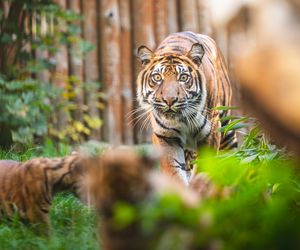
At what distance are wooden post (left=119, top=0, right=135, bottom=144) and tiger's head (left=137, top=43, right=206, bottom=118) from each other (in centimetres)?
384

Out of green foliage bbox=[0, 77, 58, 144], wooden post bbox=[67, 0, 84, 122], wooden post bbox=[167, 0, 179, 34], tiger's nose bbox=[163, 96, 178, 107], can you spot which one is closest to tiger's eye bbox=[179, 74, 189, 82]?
tiger's nose bbox=[163, 96, 178, 107]

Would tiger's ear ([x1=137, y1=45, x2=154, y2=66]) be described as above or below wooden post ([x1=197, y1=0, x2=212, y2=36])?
below

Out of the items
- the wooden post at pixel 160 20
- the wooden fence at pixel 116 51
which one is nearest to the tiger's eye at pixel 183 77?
the wooden fence at pixel 116 51

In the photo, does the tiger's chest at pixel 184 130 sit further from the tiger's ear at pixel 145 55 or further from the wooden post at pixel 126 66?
the wooden post at pixel 126 66

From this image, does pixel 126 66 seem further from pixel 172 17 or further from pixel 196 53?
pixel 196 53

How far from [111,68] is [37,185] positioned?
624cm

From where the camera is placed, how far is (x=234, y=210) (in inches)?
88.8

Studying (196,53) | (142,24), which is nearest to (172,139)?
(196,53)

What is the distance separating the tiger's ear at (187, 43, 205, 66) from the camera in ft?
21.6

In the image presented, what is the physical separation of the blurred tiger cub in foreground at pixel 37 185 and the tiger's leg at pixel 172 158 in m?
1.76

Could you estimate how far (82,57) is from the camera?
1043cm

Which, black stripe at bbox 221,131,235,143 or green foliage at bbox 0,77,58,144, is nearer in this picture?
black stripe at bbox 221,131,235,143

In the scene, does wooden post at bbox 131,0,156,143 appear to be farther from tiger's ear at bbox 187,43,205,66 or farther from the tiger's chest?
the tiger's chest

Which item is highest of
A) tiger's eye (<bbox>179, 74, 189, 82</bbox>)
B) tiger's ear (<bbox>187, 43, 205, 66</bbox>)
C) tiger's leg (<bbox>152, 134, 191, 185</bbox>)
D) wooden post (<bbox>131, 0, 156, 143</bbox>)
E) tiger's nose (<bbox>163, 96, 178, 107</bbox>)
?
wooden post (<bbox>131, 0, 156, 143</bbox>)
